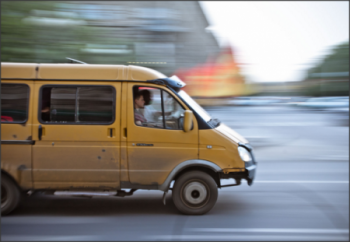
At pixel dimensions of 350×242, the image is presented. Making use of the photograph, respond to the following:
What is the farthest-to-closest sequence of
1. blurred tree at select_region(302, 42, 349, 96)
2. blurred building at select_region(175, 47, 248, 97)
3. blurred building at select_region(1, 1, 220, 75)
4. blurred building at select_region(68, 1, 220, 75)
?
1. blurred tree at select_region(302, 42, 349, 96)
2. blurred building at select_region(175, 47, 248, 97)
3. blurred building at select_region(68, 1, 220, 75)
4. blurred building at select_region(1, 1, 220, 75)

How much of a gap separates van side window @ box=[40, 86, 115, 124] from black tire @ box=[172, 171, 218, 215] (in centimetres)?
136

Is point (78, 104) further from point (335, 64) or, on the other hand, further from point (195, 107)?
point (335, 64)

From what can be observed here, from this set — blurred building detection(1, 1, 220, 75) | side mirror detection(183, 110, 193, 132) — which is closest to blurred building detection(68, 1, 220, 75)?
blurred building detection(1, 1, 220, 75)

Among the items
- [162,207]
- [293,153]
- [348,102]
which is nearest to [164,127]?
[162,207]

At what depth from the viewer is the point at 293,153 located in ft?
30.2

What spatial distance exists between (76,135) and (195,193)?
1.88m

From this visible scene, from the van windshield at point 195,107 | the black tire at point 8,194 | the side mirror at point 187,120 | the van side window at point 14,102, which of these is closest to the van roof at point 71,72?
the van side window at point 14,102

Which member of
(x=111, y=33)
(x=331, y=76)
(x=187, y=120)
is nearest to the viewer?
(x=187, y=120)

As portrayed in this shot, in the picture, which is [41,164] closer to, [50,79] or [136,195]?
[50,79]

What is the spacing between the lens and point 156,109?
4828mm

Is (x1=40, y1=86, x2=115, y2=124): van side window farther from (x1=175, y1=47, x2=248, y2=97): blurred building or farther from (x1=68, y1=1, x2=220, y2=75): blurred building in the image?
(x1=175, y1=47, x2=248, y2=97): blurred building

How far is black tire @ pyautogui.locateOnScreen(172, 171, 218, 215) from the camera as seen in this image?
4859mm

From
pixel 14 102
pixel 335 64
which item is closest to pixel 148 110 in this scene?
pixel 14 102

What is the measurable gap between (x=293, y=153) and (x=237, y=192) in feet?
12.6
